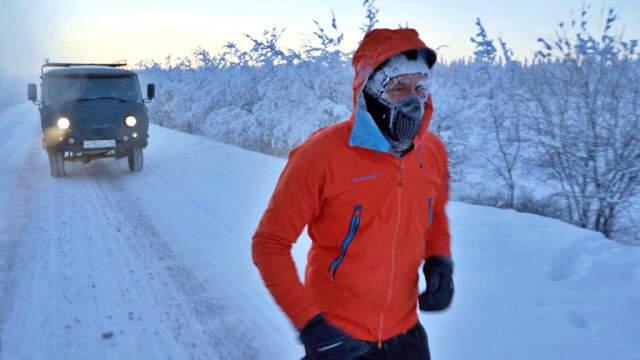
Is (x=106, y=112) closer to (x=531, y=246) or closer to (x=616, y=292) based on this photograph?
(x=531, y=246)

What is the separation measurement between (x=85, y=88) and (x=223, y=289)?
7.50 metres

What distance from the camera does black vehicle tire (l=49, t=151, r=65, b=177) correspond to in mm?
10102

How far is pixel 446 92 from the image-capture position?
12.4 m

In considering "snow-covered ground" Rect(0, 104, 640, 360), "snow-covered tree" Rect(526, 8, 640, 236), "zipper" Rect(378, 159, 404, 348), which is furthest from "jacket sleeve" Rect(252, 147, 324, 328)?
"snow-covered tree" Rect(526, 8, 640, 236)

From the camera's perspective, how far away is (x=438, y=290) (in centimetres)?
201

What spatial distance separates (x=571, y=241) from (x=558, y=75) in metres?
2.92

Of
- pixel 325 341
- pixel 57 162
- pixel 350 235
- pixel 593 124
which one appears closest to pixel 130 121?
pixel 57 162

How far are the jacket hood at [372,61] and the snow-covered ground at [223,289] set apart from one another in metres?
2.08

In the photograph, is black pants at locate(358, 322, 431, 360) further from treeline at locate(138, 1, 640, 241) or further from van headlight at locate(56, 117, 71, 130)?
van headlight at locate(56, 117, 71, 130)

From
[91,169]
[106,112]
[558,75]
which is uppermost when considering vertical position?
[558,75]

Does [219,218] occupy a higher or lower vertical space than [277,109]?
lower

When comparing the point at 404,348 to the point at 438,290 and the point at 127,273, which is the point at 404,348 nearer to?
the point at 438,290

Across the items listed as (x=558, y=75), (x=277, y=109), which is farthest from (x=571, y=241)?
(x=277, y=109)

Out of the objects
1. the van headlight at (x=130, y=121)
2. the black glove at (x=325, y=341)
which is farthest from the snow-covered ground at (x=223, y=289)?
the van headlight at (x=130, y=121)
